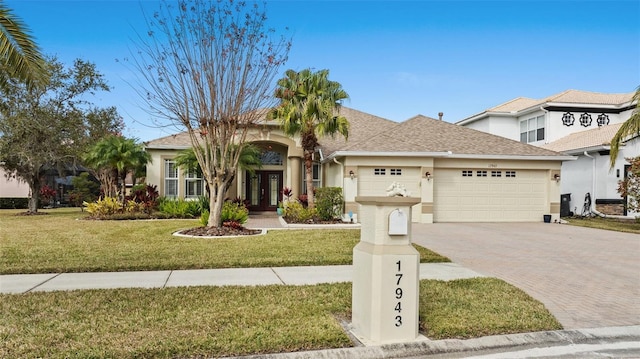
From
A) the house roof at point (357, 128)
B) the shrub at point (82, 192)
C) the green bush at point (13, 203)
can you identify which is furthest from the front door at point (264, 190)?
the green bush at point (13, 203)

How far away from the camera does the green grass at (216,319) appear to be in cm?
429

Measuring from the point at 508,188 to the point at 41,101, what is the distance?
22631 millimetres

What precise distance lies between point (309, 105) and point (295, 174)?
5.11m

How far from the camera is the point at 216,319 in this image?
16.8ft

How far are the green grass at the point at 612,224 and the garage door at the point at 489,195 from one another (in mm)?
1739

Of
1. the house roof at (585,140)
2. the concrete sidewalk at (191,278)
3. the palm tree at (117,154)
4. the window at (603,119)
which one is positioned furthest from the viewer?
the window at (603,119)

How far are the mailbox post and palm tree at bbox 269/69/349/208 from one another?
13.1 metres

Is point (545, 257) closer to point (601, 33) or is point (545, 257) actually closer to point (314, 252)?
point (314, 252)

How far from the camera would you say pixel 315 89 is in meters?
17.7

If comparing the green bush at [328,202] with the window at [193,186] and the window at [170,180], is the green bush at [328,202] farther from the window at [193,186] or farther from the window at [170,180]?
the window at [170,180]

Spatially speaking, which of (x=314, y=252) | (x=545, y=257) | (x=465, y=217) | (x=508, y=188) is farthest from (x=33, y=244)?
(x=508, y=188)

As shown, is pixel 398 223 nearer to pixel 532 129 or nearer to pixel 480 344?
pixel 480 344

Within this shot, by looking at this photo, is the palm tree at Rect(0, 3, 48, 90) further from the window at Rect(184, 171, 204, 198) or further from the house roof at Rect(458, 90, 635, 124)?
the house roof at Rect(458, 90, 635, 124)

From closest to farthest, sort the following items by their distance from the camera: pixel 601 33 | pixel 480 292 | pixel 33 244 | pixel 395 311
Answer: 1. pixel 395 311
2. pixel 480 292
3. pixel 33 244
4. pixel 601 33
